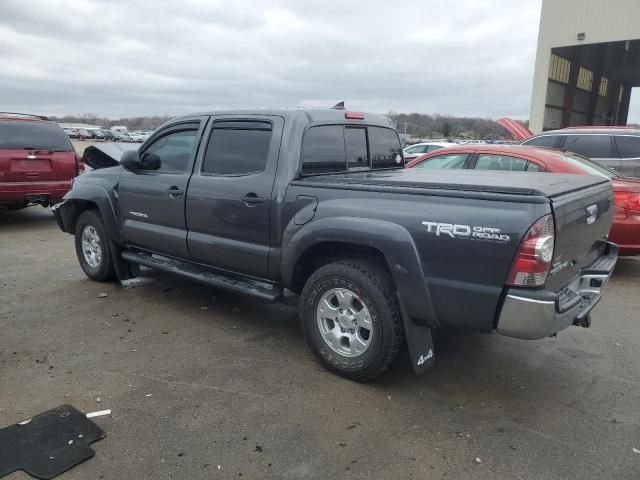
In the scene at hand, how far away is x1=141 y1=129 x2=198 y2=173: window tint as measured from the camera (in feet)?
15.9

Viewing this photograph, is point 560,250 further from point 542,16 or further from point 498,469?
point 542,16

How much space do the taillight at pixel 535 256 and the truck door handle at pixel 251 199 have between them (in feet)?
6.50

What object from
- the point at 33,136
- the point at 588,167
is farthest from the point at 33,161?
the point at 588,167

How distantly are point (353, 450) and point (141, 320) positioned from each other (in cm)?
266

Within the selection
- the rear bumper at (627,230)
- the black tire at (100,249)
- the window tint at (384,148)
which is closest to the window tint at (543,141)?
the rear bumper at (627,230)

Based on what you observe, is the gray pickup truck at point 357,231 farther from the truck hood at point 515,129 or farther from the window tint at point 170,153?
the truck hood at point 515,129

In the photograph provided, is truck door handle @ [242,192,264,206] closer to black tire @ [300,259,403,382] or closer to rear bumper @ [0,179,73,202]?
black tire @ [300,259,403,382]

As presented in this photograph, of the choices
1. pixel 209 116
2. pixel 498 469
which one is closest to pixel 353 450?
pixel 498 469

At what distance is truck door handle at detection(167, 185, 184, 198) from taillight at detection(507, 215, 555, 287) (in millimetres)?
3000

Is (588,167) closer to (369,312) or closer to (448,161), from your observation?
(448,161)

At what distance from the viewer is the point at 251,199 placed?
4.11m

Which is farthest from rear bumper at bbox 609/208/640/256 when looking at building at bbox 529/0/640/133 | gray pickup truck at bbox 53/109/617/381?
building at bbox 529/0/640/133

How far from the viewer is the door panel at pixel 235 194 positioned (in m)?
4.10

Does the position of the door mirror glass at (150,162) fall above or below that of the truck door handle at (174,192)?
above
